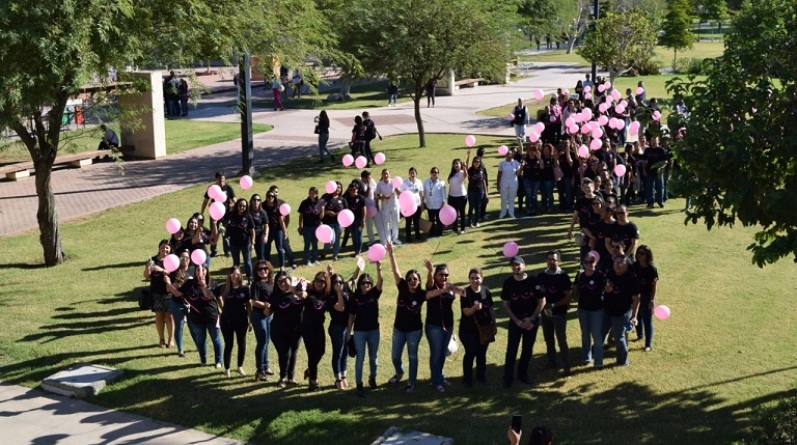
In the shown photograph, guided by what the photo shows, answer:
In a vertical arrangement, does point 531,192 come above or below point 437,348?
above

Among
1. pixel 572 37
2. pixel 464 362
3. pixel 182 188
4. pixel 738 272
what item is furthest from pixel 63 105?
pixel 572 37

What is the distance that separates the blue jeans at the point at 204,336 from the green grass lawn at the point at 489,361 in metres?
0.21

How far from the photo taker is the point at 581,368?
39.2 feet

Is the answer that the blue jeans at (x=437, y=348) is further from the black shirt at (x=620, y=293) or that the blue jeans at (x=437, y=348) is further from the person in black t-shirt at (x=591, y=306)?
the black shirt at (x=620, y=293)

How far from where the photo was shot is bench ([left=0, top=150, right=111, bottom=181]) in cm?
2517

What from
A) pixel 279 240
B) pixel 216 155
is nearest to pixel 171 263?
pixel 279 240

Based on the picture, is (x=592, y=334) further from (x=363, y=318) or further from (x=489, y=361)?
(x=363, y=318)

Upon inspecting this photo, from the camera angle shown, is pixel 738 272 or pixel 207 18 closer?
pixel 738 272

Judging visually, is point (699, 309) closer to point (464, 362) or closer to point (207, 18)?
point (464, 362)

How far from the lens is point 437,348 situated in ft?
36.8

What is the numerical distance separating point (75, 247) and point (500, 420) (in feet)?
36.6

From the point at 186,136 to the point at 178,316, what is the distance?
20925 millimetres

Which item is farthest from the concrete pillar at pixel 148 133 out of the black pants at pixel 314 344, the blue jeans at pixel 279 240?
the black pants at pixel 314 344

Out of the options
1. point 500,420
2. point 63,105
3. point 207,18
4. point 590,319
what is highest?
point 207,18
